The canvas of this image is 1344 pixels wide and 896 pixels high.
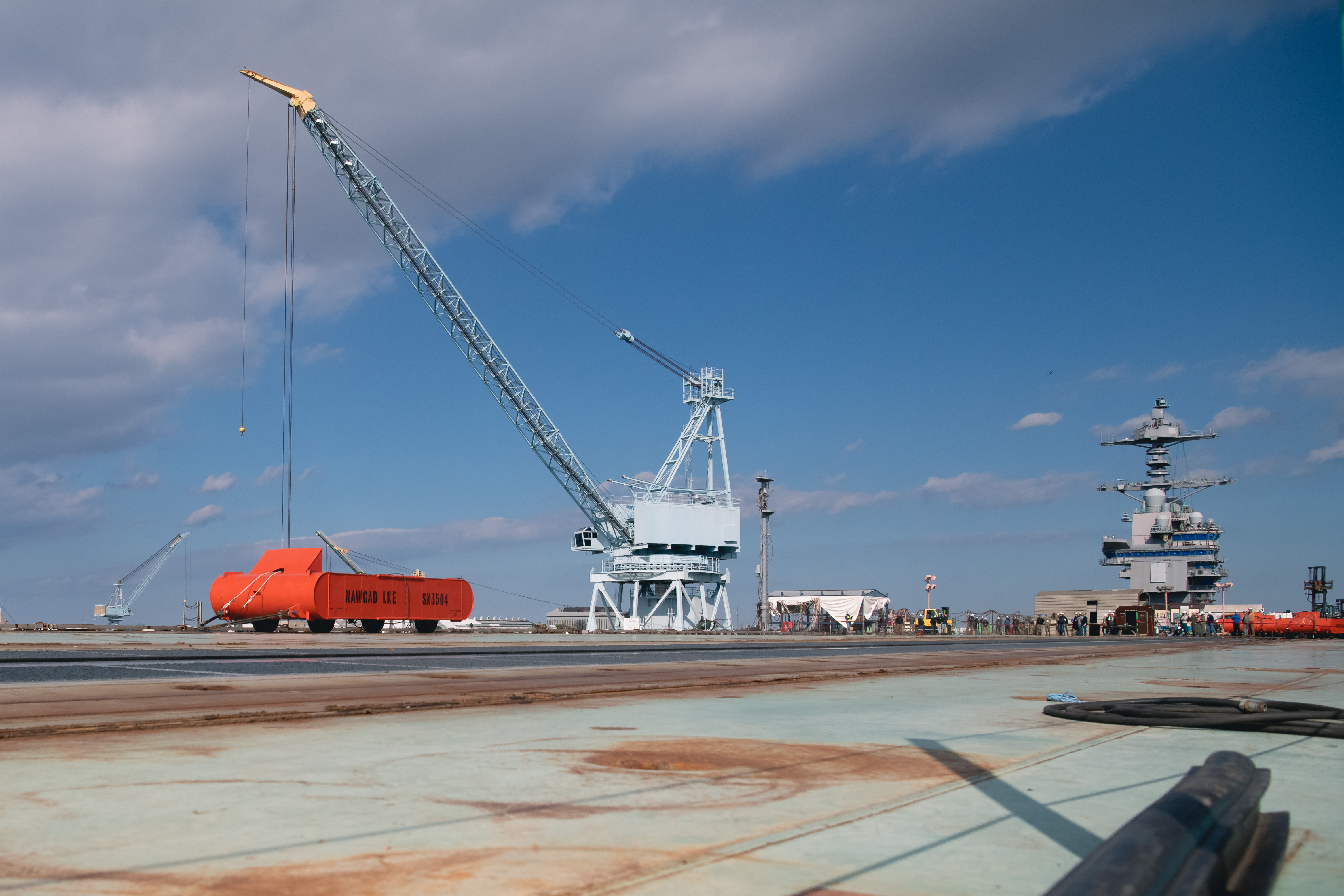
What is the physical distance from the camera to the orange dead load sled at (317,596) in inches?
1838

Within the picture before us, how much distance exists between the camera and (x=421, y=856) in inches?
158

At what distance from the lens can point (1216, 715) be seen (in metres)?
8.77

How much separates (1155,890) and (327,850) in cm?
317

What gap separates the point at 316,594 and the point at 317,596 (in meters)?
0.08

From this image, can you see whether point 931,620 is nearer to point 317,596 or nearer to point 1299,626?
point 1299,626

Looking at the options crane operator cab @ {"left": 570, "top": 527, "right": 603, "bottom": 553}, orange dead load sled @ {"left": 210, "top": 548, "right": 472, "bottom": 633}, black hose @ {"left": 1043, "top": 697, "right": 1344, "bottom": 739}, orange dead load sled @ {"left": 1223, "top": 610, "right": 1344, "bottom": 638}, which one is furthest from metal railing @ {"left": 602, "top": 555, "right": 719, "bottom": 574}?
black hose @ {"left": 1043, "top": 697, "right": 1344, "bottom": 739}

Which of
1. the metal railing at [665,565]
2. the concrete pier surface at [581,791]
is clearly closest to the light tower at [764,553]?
the metal railing at [665,565]

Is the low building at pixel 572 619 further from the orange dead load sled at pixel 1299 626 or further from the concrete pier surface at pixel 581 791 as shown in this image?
the concrete pier surface at pixel 581 791

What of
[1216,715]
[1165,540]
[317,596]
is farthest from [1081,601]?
[1216,715]

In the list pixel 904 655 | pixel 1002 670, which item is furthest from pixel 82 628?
pixel 1002 670

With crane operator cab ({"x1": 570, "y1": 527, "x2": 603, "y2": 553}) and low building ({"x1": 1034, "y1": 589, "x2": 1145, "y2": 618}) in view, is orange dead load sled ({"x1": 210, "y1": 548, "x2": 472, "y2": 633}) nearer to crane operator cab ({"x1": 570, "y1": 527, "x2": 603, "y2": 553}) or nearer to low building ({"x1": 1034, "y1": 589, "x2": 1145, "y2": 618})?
crane operator cab ({"x1": 570, "y1": 527, "x2": 603, "y2": 553})

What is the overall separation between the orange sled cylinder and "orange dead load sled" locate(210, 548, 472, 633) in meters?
0.03

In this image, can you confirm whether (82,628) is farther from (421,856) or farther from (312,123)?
(421,856)

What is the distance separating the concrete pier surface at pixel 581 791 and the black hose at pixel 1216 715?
17cm
